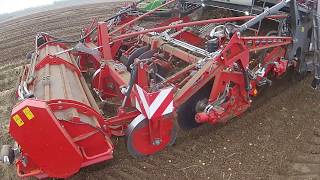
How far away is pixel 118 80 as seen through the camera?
196 inches

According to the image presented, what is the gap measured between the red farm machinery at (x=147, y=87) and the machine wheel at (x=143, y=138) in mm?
11

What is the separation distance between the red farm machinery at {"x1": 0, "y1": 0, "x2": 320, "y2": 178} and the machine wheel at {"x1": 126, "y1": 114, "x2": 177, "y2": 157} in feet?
0.04

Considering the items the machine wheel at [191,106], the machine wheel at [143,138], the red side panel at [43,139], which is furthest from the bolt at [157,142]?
the red side panel at [43,139]

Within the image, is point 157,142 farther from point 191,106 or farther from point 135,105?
point 191,106

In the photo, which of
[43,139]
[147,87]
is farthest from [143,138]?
[43,139]

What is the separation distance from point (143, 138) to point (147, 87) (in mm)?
577

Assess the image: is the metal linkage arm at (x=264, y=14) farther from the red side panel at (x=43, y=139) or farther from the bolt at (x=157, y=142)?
the red side panel at (x=43, y=139)

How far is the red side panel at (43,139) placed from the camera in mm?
3496

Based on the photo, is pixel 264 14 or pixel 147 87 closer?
pixel 147 87

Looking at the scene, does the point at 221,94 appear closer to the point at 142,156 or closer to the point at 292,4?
the point at 142,156

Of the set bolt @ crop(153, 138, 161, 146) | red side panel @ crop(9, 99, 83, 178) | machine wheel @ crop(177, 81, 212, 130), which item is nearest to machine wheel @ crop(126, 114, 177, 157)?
bolt @ crop(153, 138, 161, 146)

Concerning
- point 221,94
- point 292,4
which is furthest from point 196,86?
point 292,4

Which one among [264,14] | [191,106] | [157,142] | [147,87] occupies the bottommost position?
[157,142]

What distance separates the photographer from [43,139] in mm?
3602
